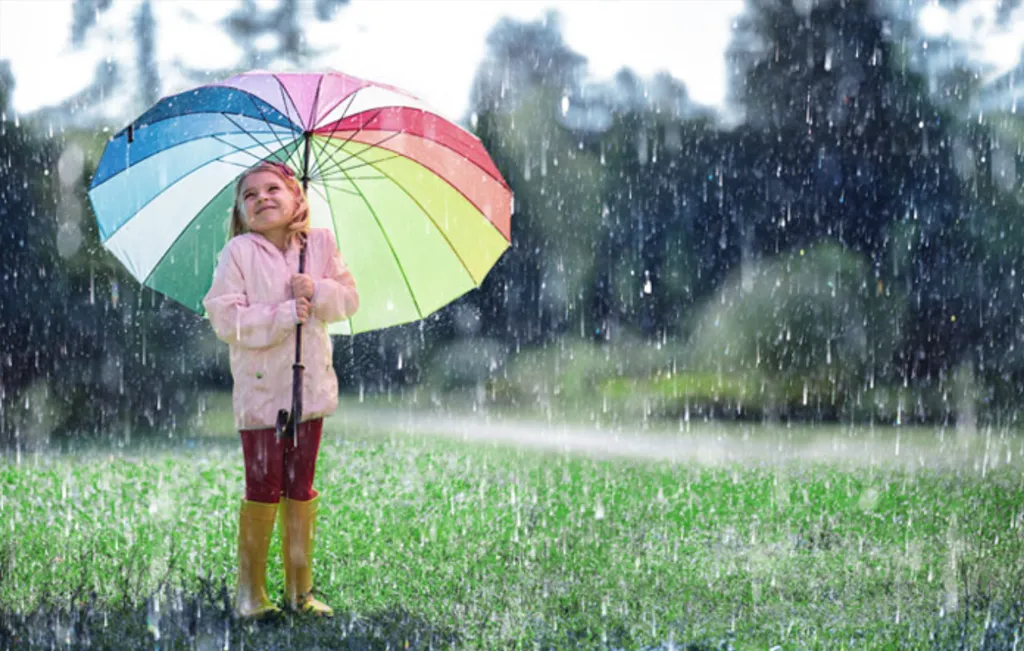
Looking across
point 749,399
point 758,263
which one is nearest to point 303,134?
point 749,399

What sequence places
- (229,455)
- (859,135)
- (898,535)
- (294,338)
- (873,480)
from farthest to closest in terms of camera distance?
(859,135) → (229,455) → (873,480) → (898,535) → (294,338)

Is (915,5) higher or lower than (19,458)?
higher

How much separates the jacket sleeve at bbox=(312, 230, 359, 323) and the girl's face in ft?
0.74

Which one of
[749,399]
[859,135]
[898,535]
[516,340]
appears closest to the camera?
[898,535]

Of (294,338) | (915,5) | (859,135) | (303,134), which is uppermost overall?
(915,5)

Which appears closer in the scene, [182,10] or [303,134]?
[303,134]

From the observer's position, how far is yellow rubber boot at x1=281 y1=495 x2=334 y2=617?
4953 millimetres

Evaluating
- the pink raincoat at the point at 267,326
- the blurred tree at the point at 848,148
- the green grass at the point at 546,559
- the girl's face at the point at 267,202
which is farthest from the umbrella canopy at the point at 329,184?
the blurred tree at the point at 848,148

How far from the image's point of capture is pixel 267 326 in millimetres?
4703

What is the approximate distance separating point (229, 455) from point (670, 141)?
1498 centimetres

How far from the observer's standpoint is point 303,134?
5.04 metres

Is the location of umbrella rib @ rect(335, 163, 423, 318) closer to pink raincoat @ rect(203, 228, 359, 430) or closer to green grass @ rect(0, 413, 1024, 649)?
pink raincoat @ rect(203, 228, 359, 430)

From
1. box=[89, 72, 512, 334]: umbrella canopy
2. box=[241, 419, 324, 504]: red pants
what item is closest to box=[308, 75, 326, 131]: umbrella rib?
box=[89, 72, 512, 334]: umbrella canopy

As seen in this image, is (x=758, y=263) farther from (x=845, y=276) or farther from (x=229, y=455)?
(x=229, y=455)
